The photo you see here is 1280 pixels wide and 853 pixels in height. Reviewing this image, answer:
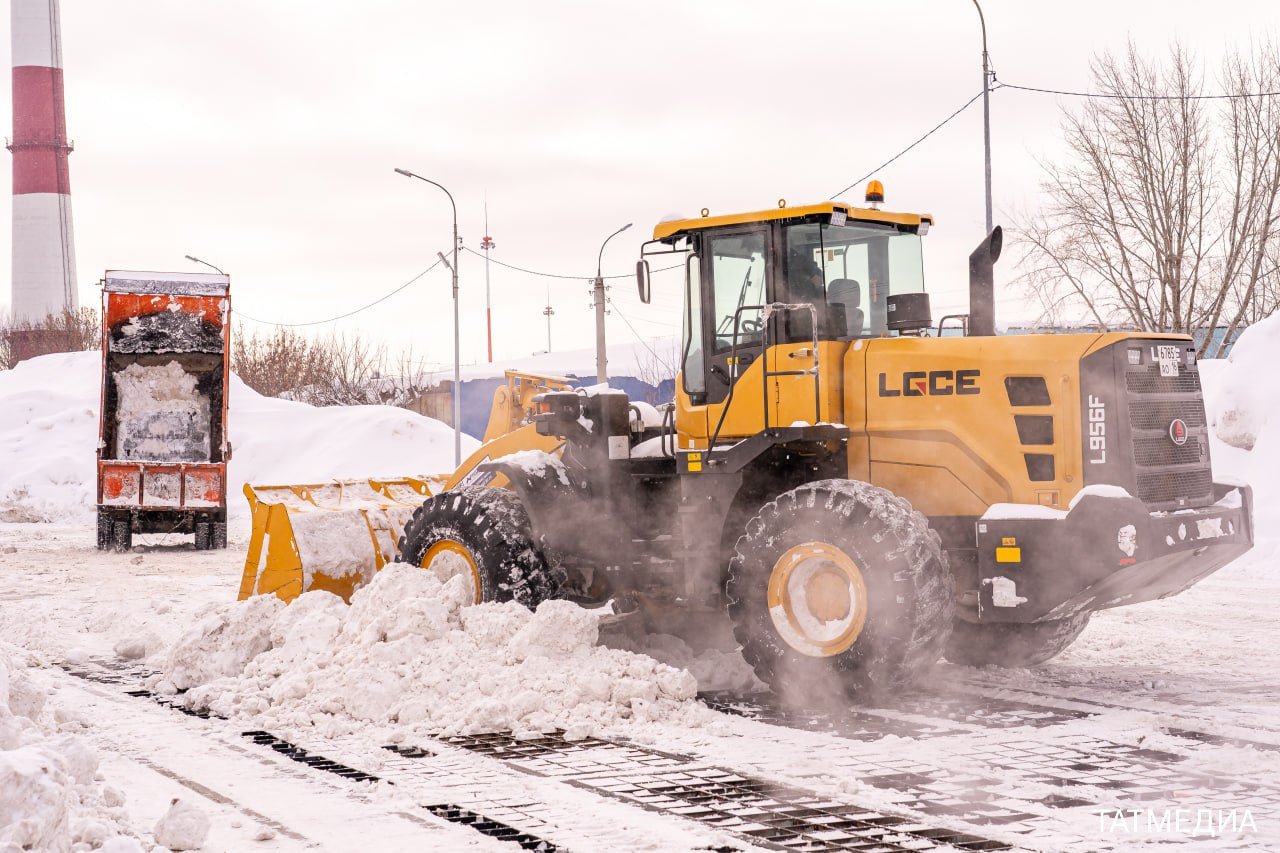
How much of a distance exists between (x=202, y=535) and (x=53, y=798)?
13.7 m

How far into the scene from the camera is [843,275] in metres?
7.95

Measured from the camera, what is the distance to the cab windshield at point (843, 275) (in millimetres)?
7828

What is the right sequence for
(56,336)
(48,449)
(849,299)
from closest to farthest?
(849,299)
(48,449)
(56,336)

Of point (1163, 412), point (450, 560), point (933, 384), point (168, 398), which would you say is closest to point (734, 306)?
point (933, 384)

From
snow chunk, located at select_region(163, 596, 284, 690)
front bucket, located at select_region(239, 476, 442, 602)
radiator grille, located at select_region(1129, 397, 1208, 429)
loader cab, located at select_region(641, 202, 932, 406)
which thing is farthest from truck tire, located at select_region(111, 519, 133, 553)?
radiator grille, located at select_region(1129, 397, 1208, 429)

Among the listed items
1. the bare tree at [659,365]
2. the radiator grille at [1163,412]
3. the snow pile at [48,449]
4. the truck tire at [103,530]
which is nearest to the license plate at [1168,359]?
the radiator grille at [1163,412]

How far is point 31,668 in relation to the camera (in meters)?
8.55

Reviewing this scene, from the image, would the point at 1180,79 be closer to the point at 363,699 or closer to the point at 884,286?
the point at 884,286

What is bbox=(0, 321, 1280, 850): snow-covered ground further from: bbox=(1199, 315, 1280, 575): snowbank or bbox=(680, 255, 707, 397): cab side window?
bbox=(1199, 315, 1280, 575): snowbank

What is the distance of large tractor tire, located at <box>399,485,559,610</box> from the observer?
816 centimetres

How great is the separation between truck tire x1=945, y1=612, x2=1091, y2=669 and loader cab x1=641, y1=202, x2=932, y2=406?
1.91 metres

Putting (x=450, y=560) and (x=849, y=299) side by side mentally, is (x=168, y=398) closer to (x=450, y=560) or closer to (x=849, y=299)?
(x=450, y=560)

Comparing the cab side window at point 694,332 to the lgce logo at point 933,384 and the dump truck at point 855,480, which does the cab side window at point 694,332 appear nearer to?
the dump truck at point 855,480

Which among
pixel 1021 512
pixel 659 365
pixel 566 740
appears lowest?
pixel 566 740
